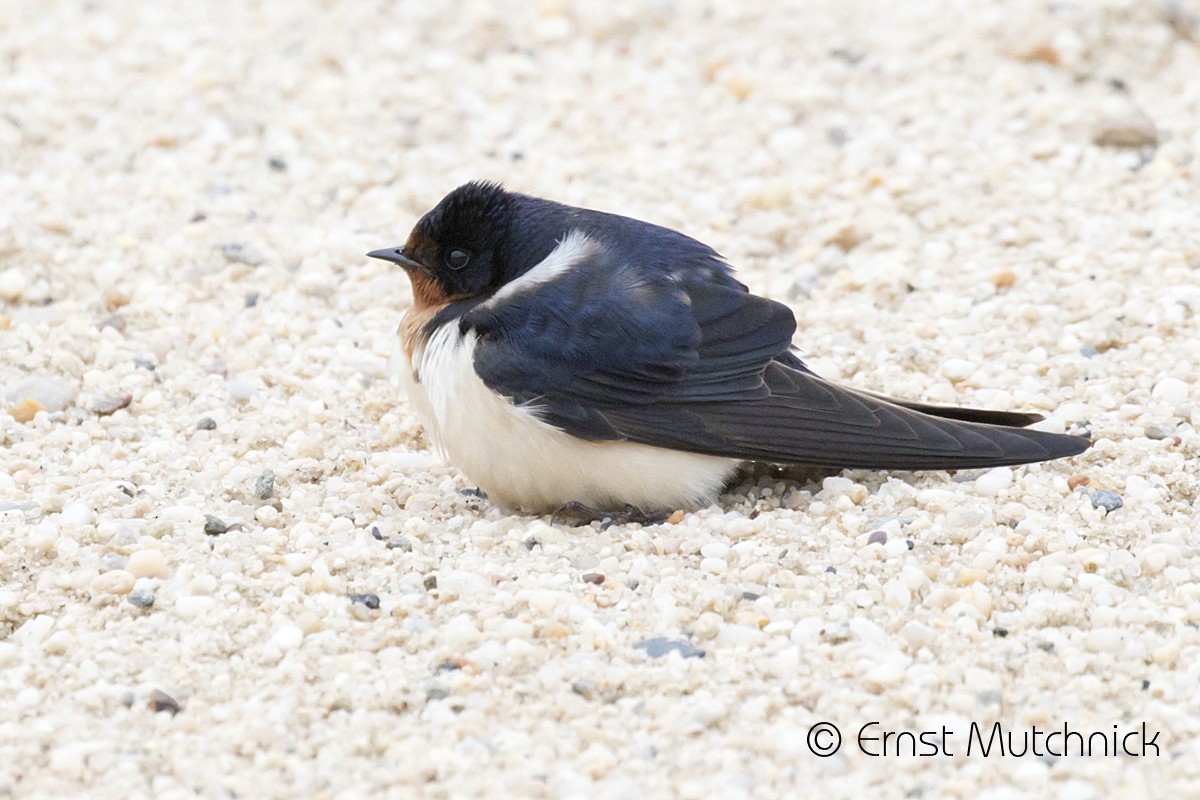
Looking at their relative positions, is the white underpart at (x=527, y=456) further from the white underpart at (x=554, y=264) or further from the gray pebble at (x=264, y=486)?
the gray pebble at (x=264, y=486)

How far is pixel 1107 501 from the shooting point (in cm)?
352

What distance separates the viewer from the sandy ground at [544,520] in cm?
276

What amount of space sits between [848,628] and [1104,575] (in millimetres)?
550

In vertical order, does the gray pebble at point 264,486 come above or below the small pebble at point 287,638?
below

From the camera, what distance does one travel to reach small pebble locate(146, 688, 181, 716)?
2809 mm

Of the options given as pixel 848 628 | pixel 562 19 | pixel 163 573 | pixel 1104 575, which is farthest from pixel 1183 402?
pixel 562 19

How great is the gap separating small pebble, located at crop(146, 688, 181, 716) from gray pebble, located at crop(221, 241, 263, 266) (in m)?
2.41

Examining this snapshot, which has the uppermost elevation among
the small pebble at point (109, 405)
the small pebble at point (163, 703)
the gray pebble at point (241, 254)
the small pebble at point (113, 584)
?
the gray pebble at point (241, 254)

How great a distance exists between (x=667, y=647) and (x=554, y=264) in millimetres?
1122

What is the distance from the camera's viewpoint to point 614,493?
12.2ft

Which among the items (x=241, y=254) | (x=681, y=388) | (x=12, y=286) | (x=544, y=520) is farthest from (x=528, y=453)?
(x=12, y=286)

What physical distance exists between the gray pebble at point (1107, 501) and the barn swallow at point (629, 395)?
121 millimetres

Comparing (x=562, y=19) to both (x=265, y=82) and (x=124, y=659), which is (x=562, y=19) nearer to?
(x=265, y=82)

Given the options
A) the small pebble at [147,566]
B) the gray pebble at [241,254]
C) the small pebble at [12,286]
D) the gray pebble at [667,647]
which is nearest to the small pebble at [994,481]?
the gray pebble at [667,647]
